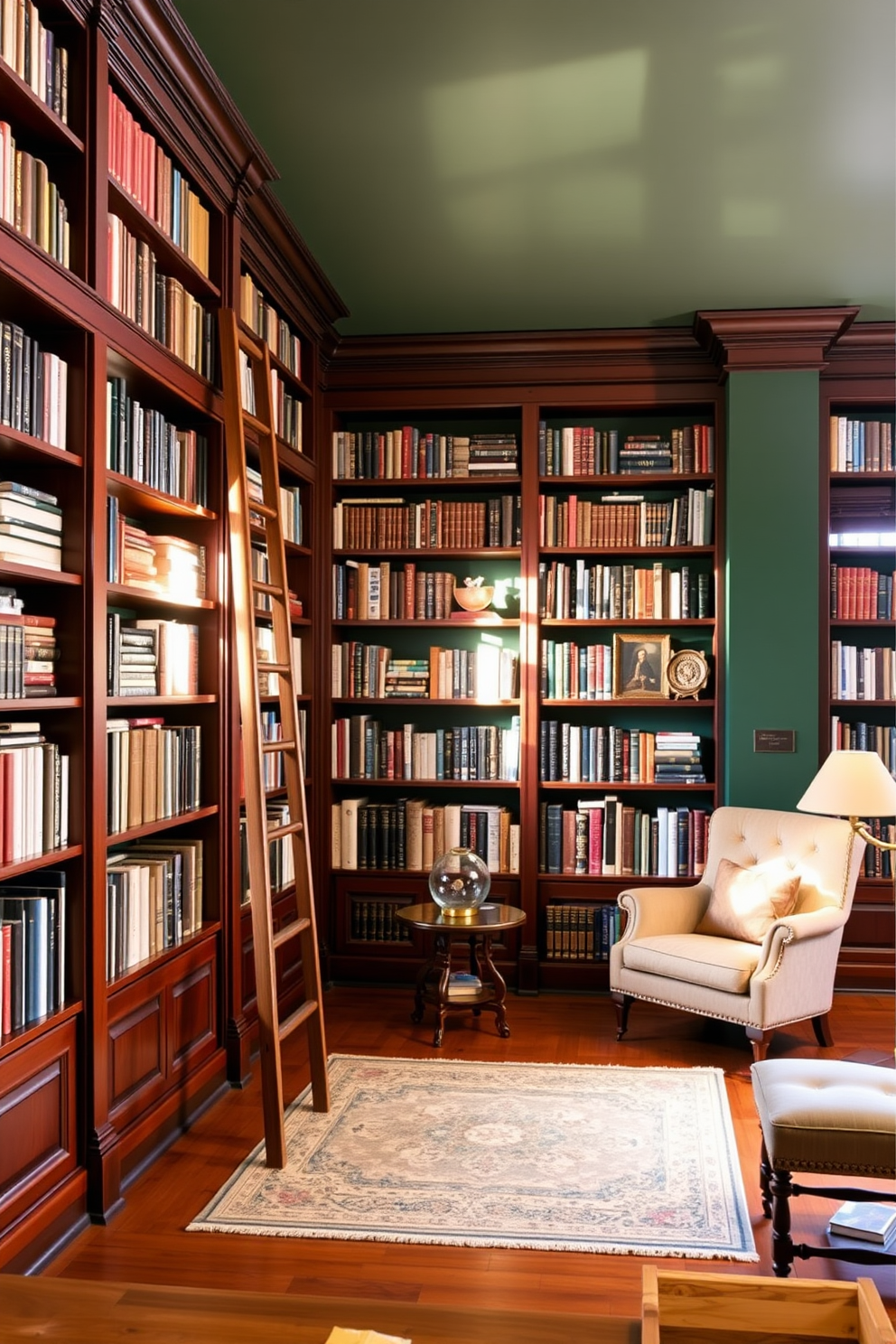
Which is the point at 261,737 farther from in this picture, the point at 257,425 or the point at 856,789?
the point at 856,789

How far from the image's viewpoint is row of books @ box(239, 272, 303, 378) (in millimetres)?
4086

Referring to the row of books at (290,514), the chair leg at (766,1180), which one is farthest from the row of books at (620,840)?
the chair leg at (766,1180)

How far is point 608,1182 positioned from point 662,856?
7.35 feet

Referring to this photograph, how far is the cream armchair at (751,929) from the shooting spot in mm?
4027

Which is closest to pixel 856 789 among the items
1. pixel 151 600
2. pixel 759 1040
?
pixel 759 1040

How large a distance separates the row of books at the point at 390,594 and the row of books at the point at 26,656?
8.92 ft

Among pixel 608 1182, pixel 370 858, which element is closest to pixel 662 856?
pixel 370 858

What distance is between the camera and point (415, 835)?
536 cm

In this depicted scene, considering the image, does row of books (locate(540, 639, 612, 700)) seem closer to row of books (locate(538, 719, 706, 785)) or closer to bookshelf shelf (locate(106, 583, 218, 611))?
row of books (locate(538, 719, 706, 785))

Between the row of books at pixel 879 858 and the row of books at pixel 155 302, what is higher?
the row of books at pixel 155 302

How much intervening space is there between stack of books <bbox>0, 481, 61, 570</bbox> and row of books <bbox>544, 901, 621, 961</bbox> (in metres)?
3.26

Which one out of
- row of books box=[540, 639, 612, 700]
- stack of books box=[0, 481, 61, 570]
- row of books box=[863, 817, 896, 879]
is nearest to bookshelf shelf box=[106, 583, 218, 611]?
stack of books box=[0, 481, 61, 570]

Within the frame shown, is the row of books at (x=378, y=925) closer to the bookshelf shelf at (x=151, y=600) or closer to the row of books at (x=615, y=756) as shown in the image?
the row of books at (x=615, y=756)

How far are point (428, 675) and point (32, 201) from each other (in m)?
3.20
